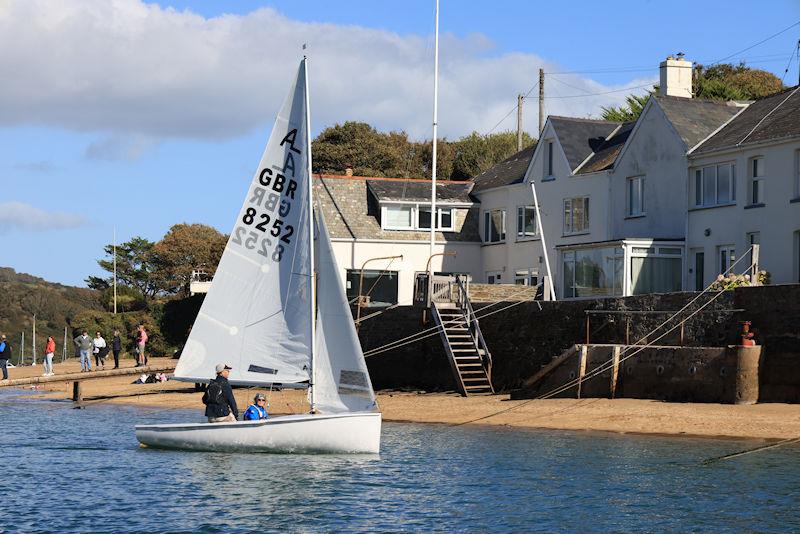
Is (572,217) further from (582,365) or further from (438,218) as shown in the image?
(582,365)

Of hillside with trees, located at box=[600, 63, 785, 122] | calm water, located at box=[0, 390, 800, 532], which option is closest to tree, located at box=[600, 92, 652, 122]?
hillside with trees, located at box=[600, 63, 785, 122]

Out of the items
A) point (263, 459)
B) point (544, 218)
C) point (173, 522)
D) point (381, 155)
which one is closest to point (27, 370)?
point (544, 218)

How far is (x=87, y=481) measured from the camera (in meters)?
27.6

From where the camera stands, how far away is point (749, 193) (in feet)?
162

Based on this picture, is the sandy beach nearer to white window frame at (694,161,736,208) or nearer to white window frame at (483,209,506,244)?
white window frame at (694,161,736,208)

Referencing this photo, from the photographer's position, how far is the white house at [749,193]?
4728 cm

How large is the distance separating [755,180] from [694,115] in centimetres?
654

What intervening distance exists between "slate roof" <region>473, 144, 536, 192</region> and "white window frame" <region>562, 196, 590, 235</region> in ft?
17.5

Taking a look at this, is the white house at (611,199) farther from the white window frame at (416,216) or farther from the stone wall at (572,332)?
the stone wall at (572,332)

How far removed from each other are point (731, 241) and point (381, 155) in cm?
5569

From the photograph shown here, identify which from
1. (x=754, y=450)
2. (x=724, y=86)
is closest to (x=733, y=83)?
(x=724, y=86)

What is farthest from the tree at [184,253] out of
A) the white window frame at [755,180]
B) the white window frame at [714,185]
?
the white window frame at [755,180]

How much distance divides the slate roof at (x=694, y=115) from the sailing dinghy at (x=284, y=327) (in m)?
27.2

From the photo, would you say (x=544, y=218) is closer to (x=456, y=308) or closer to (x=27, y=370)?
(x=456, y=308)
